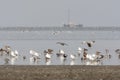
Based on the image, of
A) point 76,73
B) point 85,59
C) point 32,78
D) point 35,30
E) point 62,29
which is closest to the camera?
point 32,78

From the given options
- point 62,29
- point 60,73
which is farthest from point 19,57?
point 62,29

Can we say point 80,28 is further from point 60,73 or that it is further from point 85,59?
point 60,73

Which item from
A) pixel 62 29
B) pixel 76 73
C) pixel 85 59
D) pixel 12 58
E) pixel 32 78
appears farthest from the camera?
pixel 62 29

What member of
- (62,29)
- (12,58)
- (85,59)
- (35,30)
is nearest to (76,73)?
(85,59)

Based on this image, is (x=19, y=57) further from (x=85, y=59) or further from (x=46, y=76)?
(x=46, y=76)

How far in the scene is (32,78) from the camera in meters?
20.8

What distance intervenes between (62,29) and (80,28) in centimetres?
587

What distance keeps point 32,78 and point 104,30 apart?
125595mm

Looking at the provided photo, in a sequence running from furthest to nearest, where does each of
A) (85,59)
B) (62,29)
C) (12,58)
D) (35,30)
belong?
(35,30), (62,29), (12,58), (85,59)

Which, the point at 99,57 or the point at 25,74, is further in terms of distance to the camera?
the point at 99,57

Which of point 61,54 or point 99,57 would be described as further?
point 61,54

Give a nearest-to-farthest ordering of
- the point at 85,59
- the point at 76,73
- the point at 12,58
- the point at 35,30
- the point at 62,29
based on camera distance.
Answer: the point at 76,73 < the point at 85,59 < the point at 12,58 < the point at 62,29 < the point at 35,30

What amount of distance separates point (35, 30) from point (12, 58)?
385 ft

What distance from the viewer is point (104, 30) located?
146 m
